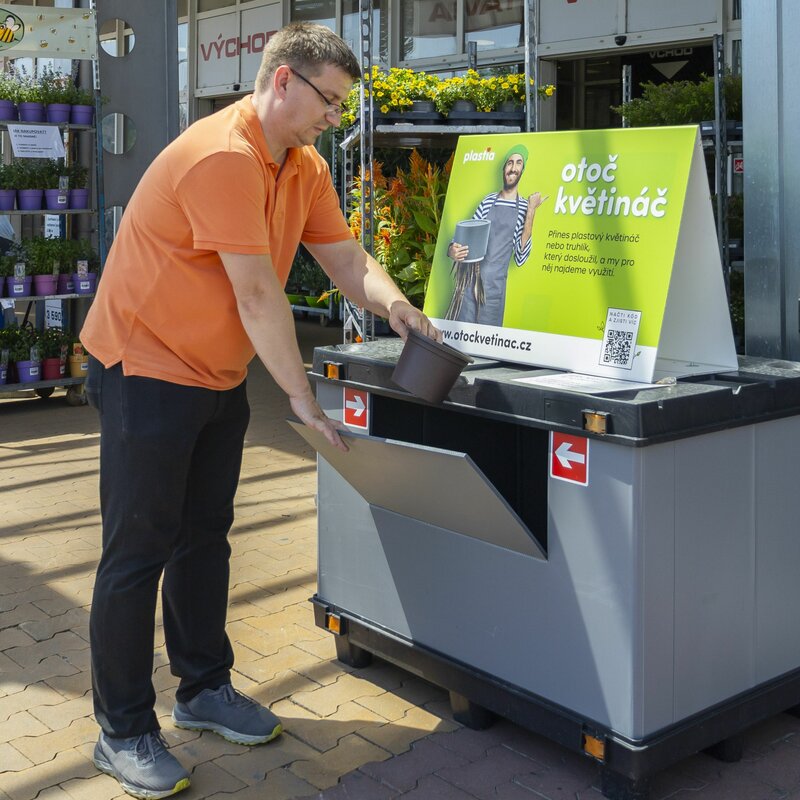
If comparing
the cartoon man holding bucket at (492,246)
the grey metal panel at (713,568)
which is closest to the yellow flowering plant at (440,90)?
the cartoon man holding bucket at (492,246)

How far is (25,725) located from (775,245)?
2572 mm

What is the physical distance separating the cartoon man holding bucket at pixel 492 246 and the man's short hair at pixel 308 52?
716 millimetres

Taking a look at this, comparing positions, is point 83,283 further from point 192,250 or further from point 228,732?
point 192,250

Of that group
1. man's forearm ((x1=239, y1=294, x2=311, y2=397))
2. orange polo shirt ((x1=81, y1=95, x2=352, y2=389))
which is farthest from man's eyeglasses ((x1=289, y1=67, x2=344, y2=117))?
man's forearm ((x1=239, y1=294, x2=311, y2=397))

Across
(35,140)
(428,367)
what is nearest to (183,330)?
(428,367)

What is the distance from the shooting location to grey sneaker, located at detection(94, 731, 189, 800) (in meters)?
2.73

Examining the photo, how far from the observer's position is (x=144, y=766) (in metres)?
2.76

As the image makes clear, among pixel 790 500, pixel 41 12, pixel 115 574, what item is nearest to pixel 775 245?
pixel 790 500

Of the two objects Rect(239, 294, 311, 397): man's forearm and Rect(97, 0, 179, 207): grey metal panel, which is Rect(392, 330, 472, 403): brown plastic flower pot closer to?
Rect(239, 294, 311, 397): man's forearm

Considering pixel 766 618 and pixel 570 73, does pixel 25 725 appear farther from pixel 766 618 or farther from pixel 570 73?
pixel 570 73

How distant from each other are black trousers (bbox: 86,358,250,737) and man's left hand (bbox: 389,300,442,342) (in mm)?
453

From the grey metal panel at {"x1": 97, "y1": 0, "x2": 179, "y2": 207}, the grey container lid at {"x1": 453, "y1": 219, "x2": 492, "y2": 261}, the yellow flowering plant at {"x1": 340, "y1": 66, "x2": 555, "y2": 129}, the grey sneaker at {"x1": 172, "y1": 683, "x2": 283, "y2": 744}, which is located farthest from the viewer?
the grey metal panel at {"x1": 97, "y1": 0, "x2": 179, "y2": 207}

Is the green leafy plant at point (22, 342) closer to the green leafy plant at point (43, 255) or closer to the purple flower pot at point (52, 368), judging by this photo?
the purple flower pot at point (52, 368)

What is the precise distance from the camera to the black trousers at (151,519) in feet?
8.75
